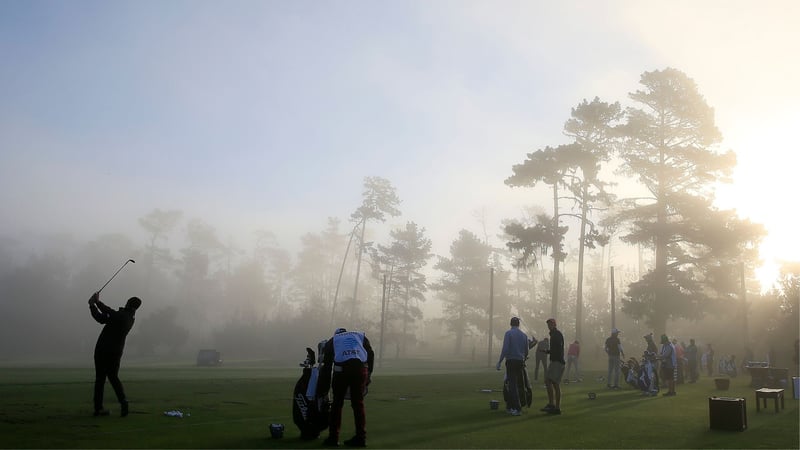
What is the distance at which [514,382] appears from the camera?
1438cm

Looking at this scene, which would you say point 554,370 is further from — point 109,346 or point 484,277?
point 484,277

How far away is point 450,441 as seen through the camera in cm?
1002

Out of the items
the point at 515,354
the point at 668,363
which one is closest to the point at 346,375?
the point at 515,354

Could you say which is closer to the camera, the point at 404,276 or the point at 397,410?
the point at 397,410

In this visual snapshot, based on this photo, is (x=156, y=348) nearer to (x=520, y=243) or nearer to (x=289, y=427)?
(x=520, y=243)

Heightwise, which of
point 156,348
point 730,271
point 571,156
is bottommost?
point 156,348

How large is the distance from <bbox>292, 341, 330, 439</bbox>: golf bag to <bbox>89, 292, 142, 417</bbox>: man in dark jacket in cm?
360

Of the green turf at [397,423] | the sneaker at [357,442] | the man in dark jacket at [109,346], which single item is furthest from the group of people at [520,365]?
the man in dark jacket at [109,346]

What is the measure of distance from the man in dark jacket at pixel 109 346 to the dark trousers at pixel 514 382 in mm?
8200

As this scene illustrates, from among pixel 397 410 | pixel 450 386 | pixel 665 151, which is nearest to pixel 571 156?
pixel 665 151

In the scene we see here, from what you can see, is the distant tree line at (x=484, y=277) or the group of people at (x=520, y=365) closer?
the group of people at (x=520, y=365)

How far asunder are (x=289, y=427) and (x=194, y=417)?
2.28 m

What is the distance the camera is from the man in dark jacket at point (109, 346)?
11.4 meters

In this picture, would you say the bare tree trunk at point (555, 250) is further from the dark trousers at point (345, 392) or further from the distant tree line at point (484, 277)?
the dark trousers at point (345, 392)
